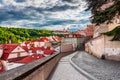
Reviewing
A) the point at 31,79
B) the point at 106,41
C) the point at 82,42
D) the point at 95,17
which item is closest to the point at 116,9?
the point at 95,17

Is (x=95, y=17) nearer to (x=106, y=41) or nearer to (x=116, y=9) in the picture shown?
(x=116, y=9)

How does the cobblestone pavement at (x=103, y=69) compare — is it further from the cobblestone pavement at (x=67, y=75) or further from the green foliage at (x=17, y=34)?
the green foliage at (x=17, y=34)

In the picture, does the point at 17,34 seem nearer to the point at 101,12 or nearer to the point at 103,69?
the point at 101,12

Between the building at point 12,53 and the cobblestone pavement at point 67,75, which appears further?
the building at point 12,53

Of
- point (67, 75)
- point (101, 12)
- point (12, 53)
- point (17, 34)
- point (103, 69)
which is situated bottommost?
point (12, 53)

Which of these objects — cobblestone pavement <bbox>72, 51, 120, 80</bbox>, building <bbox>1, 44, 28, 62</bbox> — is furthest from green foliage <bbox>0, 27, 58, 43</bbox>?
cobblestone pavement <bbox>72, 51, 120, 80</bbox>

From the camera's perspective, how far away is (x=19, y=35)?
555 ft

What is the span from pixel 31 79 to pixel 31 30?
188379mm

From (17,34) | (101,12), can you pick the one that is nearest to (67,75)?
(101,12)

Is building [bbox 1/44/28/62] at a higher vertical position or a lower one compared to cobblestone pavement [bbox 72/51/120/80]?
lower

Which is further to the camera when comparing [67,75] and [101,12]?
[101,12]

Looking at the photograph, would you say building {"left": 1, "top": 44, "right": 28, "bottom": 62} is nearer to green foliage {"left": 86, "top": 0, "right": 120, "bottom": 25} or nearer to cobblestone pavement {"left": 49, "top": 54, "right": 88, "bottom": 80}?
green foliage {"left": 86, "top": 0, "right": 120, "bottom": 25}

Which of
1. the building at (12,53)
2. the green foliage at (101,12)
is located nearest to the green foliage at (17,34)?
the building at (12,53)

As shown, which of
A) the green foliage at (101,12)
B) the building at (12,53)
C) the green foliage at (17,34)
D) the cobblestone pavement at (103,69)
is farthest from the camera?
the green foliage at (17,34)
